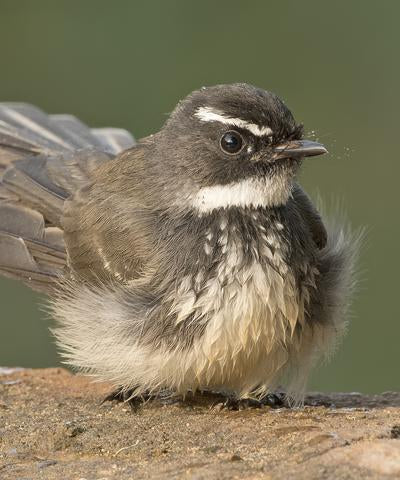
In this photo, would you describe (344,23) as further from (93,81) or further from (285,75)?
(93,81)

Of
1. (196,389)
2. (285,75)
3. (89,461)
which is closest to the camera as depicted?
(89,461)

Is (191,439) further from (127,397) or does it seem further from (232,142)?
(232,142)

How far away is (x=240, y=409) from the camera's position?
8.71m

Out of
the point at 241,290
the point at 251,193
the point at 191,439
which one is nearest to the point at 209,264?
the point at 241,290

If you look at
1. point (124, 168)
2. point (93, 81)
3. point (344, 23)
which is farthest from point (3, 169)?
point (344, 23)

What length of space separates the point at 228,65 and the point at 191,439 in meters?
9.65

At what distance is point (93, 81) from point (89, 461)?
998 centimetres

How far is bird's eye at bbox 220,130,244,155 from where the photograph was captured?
842cm

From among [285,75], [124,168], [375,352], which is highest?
[285,75]

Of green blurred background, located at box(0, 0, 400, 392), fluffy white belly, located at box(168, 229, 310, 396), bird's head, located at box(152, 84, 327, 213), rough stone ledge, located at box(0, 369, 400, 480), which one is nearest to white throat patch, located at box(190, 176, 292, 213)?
bird's head, located at box(152, 84, 327, 213)

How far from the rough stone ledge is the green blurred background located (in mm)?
6205

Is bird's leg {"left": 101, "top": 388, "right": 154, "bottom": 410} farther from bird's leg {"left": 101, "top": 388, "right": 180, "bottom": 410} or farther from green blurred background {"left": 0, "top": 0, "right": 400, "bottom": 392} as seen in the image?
green blurred background {"left": 0, "top": 0, "right": 400, "bottom": 392}

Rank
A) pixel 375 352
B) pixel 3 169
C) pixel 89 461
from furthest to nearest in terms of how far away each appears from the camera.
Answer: pixel 375 352 < pixel 3 169 < pixel 89 461

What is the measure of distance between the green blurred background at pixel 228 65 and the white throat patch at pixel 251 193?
650 centimetres
